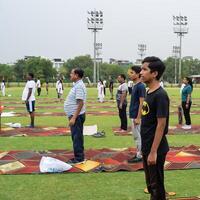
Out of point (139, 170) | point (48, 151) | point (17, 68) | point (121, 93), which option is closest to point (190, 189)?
point (139, 170)

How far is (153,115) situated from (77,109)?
313 cm

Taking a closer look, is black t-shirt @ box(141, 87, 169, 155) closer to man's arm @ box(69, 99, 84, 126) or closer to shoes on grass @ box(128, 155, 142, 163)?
man's arm @ box(69, 99, 84, 126)

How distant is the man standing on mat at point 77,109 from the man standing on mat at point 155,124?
2959 millimetres

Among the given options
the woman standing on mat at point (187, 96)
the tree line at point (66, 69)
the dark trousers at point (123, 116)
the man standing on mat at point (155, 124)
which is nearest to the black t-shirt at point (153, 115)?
the man standing on mat at point (155, 124)

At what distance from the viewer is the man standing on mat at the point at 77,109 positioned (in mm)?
7488

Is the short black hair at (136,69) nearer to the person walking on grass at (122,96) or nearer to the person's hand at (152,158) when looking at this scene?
the person's hand at (152,158)

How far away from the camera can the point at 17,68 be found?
4407 inches

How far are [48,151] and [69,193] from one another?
10.1 ft

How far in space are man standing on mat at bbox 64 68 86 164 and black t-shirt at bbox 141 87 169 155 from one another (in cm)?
296

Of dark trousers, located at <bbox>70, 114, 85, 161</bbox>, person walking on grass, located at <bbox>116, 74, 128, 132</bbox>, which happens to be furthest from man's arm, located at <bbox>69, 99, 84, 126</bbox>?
person walking on grass, located at <bbox>116, 74, 128, 132</bbox>

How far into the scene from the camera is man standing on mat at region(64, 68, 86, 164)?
24.6 feet

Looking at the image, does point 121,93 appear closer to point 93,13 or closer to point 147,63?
point 147,63

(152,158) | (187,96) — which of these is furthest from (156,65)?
(187,96)

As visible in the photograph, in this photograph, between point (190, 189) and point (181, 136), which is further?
point (181, 136)
